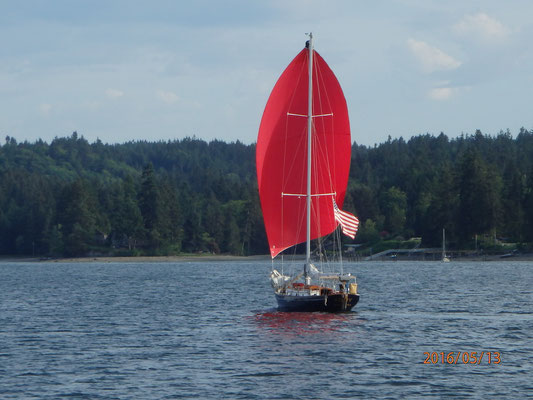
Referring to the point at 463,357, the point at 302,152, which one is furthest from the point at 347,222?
the point at 463,357

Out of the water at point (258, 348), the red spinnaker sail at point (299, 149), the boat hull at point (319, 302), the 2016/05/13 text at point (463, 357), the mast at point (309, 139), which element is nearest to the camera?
the water at point (258, 348)

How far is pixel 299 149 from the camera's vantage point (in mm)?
58125

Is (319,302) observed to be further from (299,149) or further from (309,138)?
(309,138)

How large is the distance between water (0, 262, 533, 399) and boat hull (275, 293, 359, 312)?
73 centimetres

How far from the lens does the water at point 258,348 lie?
1390 inches

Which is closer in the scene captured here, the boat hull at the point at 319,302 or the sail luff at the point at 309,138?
the boat hull at the point at 319,302

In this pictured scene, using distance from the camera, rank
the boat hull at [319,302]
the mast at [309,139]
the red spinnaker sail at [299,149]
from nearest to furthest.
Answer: the boat hull at [319,302]
the mast at [309,139]
the red spinnaker sail at [299,149]

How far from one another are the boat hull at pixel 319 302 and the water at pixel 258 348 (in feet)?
2.39

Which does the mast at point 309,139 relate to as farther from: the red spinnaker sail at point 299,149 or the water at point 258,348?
the water at point 258,348

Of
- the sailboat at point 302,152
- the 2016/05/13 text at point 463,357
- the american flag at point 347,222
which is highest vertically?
the sailboat at point 302,152

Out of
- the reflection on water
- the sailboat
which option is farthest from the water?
the sailboat

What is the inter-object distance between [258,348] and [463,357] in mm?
10041

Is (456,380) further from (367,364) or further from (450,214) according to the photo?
(450,214)

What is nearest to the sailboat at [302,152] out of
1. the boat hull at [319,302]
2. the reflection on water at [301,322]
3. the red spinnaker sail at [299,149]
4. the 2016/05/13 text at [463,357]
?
the red spinnaker sail at [299,149]
